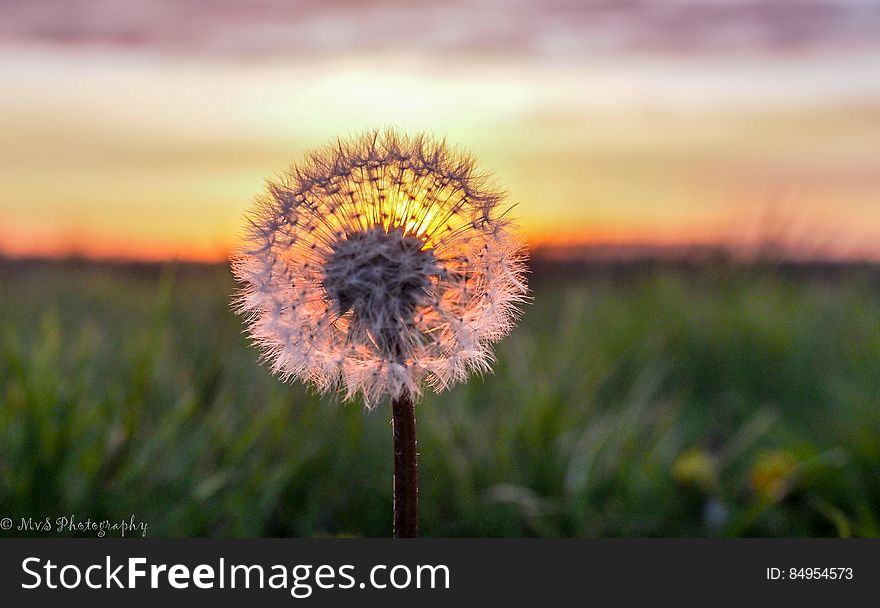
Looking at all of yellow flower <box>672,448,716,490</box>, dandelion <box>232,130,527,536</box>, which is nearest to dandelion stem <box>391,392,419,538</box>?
dandelion <box>232,130,527,536</box>

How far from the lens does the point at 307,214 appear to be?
213 centimetres

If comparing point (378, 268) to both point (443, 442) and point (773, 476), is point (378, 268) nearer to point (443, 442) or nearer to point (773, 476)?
point (443, 442)

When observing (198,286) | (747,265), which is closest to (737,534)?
(198,286)

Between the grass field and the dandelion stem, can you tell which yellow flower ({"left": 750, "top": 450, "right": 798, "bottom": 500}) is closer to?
the grass field

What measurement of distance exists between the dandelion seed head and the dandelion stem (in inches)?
9.0

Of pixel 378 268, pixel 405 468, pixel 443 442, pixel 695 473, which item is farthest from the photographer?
pixel 695 473

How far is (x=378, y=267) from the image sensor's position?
6.67ft

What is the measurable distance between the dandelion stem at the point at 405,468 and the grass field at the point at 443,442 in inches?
86.8

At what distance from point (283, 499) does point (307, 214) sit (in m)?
2.60

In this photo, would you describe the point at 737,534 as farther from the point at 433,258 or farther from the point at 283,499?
the point at 433,258

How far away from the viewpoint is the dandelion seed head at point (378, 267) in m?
2.01

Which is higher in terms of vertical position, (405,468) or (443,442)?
(443,442)

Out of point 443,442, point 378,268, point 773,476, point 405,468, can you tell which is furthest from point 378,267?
point 773,476

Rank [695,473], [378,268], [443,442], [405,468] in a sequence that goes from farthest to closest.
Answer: [695,473] < [443,442] < [378,268] < [405,468]
